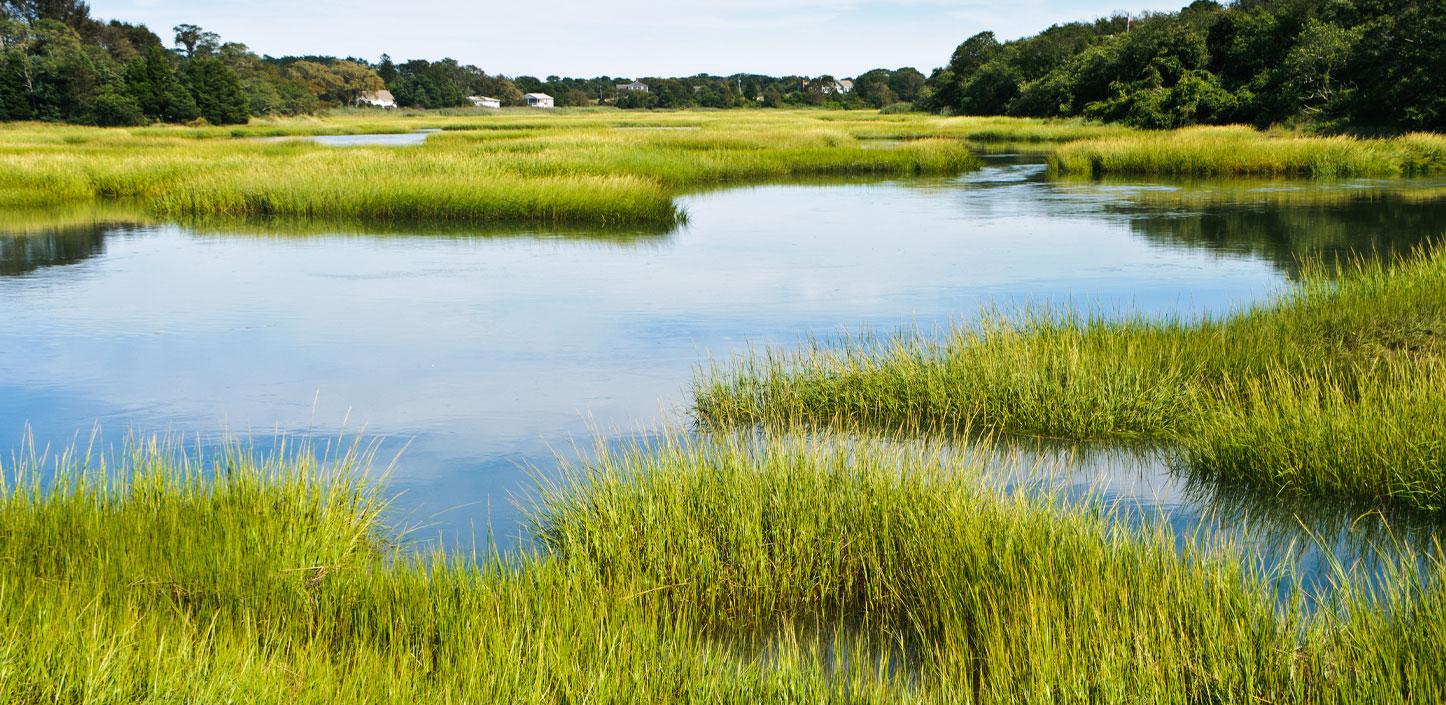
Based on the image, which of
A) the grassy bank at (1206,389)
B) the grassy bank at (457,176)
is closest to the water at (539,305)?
the grassy bank at (1206,389)

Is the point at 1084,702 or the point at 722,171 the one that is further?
the point at 722,171

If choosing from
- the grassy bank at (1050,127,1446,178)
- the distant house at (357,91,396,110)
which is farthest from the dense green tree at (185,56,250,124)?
the grassy bank at (1050,127,1446,178)

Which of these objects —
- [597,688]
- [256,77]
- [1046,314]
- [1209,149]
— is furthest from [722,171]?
[256,77]

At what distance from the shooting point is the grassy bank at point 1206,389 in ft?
17.5

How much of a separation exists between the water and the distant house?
78334mm

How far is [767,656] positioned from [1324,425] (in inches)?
123

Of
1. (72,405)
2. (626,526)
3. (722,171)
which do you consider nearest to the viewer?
(626,526)

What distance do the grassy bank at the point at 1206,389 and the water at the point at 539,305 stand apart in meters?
0.30

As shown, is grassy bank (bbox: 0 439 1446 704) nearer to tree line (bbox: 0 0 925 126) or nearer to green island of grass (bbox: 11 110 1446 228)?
green island of grass (bbox: 11 110 1446 228)

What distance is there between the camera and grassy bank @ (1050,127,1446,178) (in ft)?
80.9

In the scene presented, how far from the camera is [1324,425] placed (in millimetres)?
5480

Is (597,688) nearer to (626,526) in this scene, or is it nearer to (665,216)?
(626,526)

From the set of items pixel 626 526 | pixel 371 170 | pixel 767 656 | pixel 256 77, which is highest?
pixel 256 77

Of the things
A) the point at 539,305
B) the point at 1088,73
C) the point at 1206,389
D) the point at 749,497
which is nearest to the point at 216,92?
the point at 1088,73
